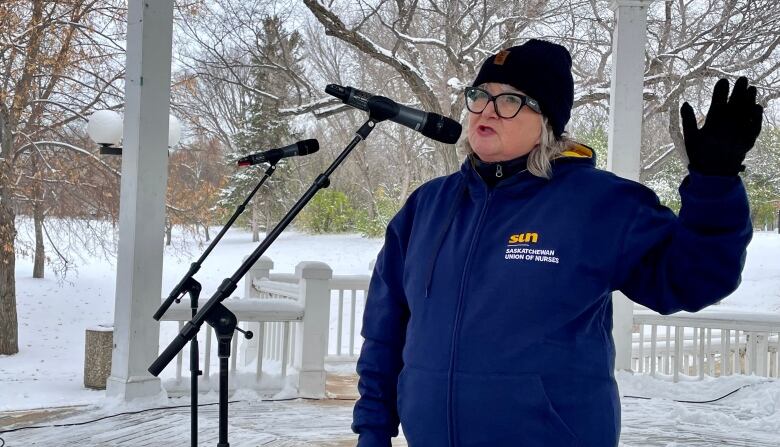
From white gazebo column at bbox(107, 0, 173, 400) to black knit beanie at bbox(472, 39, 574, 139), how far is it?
119 inches

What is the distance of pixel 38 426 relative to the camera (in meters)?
3.96

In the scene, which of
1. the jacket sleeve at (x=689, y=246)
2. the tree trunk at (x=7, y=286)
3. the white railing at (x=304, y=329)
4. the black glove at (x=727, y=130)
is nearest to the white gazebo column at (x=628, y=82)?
the white railing at (x=304, y=329)

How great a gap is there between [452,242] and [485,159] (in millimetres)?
180

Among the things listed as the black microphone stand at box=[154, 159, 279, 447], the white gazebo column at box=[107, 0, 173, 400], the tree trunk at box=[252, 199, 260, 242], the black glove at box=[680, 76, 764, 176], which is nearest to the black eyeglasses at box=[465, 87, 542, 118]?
the black glove at box=[680, 76, 764, 176]

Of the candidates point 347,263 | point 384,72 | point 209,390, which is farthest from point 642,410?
point 347,263

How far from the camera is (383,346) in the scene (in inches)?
66.1

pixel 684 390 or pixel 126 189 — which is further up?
pixel 126 189

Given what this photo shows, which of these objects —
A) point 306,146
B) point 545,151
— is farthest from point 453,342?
point 306,146

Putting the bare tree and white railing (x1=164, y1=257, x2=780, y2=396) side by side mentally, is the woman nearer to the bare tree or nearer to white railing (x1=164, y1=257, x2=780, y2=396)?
white railing (x1=164, y1=257, x2=780, y2=396)

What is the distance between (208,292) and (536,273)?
15.8 metres

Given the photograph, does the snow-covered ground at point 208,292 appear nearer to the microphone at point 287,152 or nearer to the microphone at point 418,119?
the microphone at point 287,152

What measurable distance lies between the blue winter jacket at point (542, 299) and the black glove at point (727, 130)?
84 millimetres

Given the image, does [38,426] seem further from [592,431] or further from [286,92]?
[286,92]

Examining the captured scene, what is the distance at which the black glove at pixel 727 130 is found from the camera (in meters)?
1.22
